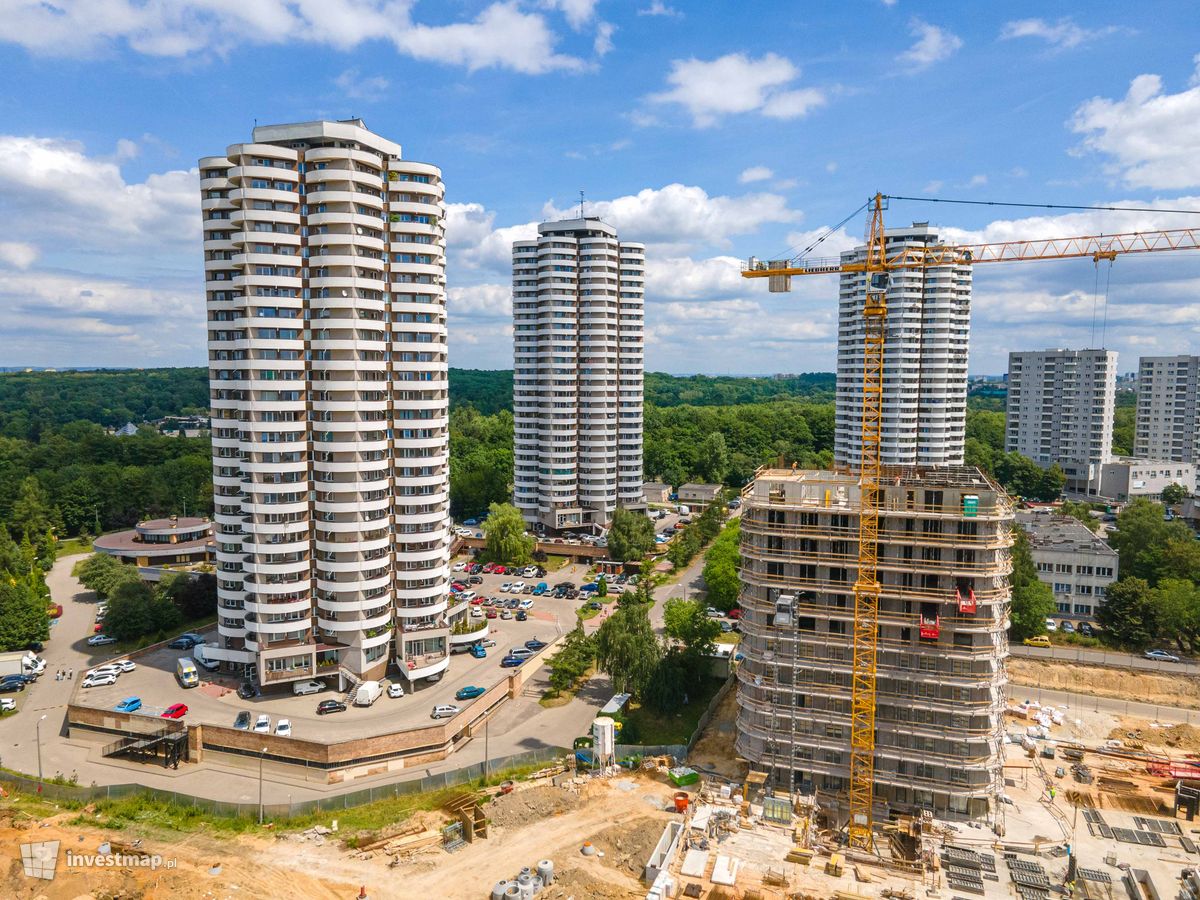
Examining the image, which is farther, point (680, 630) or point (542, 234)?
point (542, 234)

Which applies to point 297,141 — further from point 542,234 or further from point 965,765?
point 965,765

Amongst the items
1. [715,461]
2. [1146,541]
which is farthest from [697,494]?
[1146,541]

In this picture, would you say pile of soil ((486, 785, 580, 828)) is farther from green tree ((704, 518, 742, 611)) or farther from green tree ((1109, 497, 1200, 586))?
green tree ((1109, 497, 1200, 586))

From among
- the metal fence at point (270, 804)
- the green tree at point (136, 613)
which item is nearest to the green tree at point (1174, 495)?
the metal fence at point (270, 804)

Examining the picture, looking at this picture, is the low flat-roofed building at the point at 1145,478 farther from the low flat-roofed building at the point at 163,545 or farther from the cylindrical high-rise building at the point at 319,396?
the low flat-roofed building at the point at 163,545

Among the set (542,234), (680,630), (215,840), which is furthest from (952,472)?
(542,234)

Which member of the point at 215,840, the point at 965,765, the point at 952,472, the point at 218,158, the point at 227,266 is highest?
the point at 218,158
